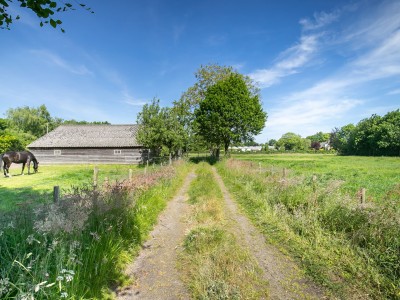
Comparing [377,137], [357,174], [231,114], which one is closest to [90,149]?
[231,114]

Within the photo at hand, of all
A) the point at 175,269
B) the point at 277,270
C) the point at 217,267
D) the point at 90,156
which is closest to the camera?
the point at 217,267

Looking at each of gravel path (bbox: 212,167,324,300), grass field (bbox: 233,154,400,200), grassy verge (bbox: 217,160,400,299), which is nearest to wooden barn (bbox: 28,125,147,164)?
grass field (bbox: 233,154,400,200)

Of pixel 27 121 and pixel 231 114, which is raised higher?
pixel 27 121

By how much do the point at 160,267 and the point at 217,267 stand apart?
1.51 metres

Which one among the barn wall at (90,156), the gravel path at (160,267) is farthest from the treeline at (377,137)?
the gravel path at (160,267)

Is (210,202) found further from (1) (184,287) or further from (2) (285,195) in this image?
(1) (184,287)

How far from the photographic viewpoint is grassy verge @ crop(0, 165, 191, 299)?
3.12 meters

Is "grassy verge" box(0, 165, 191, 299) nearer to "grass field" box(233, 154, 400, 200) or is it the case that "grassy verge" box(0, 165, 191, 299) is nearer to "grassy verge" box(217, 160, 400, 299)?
"grassy verge" box(217, 160, 400, 299)

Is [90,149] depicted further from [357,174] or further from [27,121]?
[27,121]

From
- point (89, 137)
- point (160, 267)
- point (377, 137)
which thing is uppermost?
point (377, 137)

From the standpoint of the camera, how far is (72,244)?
3.60 meters

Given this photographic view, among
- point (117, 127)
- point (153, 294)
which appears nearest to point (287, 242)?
point (153, 294)

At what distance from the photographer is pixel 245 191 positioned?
12.8 metres

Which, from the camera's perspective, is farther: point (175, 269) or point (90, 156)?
point (90, 156)
